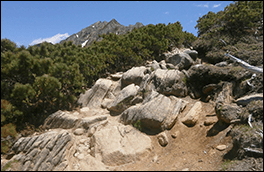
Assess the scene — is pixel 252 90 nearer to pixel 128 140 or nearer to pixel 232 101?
pixel 232 101

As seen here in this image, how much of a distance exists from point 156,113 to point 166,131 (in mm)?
1771

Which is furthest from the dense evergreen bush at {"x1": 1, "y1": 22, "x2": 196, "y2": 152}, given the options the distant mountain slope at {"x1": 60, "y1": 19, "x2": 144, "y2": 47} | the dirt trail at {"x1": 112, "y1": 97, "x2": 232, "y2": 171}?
the distant mountain slope at {"x1": 60, "y1": 19, "x2": 144, "y2": 47}

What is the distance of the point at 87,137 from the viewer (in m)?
14.0

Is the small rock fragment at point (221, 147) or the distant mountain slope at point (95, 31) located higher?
the distant mountain slope at point (95, 31)

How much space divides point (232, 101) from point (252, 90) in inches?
65.5

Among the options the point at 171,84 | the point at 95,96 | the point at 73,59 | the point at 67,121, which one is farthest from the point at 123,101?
the point at 73,59

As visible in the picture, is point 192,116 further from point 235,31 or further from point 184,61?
point 235,31

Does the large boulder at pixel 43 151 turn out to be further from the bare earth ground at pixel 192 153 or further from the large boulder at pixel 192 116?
the large boulder at pixel 192 116

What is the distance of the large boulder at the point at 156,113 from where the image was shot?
46.0 feet

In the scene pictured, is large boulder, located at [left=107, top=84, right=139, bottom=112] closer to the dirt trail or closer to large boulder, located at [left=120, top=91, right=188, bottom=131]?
large boulder, located at [left=120, top=91, right=188, bottom=131]

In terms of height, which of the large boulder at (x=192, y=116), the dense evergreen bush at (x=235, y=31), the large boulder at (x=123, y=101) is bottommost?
the large boulder at (x=192, y=116)

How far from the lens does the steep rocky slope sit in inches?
416

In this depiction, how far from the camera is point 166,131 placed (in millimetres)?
13883

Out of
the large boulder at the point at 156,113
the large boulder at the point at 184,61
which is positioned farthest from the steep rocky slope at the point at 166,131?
the large boulder at the point at 184,61
